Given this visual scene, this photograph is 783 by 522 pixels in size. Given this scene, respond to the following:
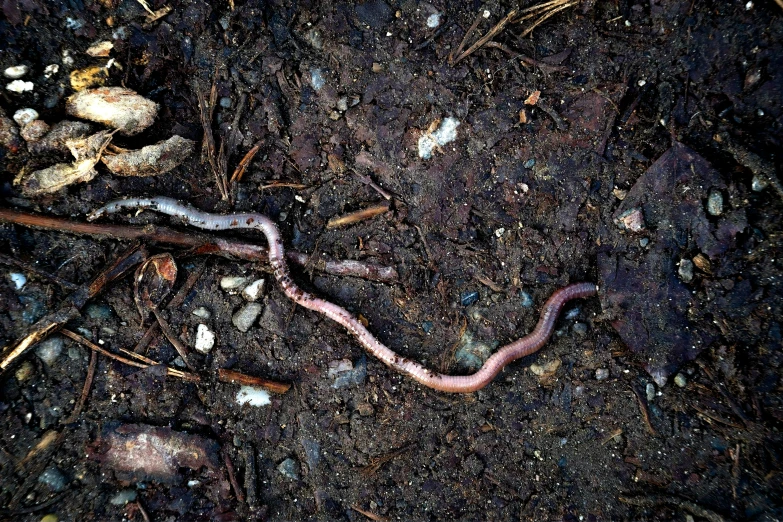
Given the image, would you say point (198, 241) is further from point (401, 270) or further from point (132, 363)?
point (401, 270)

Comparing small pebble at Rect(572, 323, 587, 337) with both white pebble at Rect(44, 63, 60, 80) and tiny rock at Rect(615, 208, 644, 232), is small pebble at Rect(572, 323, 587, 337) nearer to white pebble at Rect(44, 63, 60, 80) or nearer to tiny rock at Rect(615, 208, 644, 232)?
tiny rock at Rect(615, 208, 644, 232)

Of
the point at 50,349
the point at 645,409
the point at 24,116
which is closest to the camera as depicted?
the point at 24,116

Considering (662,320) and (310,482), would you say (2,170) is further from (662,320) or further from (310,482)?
(662,320)

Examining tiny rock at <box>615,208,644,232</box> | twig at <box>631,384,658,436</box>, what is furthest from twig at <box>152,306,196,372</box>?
tiny rock at <box>615,208,644,232</box>

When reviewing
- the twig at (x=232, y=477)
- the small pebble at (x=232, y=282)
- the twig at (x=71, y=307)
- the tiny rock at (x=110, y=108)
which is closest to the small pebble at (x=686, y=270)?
the small pebble at (x=232, y=282)

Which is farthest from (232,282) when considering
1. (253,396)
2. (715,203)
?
(715,203)

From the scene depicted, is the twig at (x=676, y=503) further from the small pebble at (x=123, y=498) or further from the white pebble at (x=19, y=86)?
the white pebble at (x=19, y=86)

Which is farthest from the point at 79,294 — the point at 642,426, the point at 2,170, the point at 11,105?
the point at 642,426
